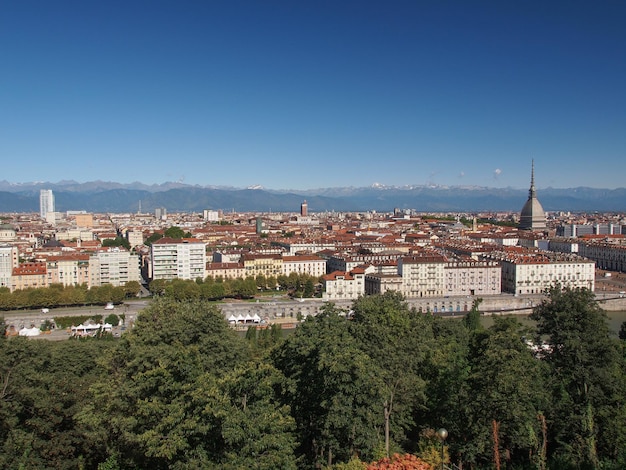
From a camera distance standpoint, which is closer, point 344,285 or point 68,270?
point 344,285

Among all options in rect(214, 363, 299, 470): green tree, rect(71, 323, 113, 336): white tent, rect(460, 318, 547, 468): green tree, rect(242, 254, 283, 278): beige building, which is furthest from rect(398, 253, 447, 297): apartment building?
rect(214, 363, 299, 470): green tree

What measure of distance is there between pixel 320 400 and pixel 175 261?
25.1m

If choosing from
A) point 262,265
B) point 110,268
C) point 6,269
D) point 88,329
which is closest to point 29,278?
point 6,269

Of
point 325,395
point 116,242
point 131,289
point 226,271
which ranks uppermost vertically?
point 325,395

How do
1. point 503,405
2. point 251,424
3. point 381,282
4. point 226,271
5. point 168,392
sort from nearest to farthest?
point 251,424 → point 168,392 → point 503,405 → point 381,282 → point 226,271

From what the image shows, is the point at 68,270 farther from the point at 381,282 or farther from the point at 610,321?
the point at 610,321

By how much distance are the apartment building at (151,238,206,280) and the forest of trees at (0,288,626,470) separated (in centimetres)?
2147

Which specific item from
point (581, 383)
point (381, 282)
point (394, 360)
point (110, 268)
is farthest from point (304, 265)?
point (581, 383)

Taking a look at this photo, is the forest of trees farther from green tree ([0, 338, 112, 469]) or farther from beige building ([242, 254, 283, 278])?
beige building ([242, 254, 283, 278])

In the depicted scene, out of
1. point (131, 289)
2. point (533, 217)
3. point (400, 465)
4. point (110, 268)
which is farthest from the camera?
point (533, 217)

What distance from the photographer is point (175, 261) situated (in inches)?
1217

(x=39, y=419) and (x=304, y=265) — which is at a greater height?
(x=39, y=419)

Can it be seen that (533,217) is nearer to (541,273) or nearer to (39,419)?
(541,273)

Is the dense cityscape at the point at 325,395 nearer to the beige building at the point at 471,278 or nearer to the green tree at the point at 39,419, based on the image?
the green tree at the point at 39,419
